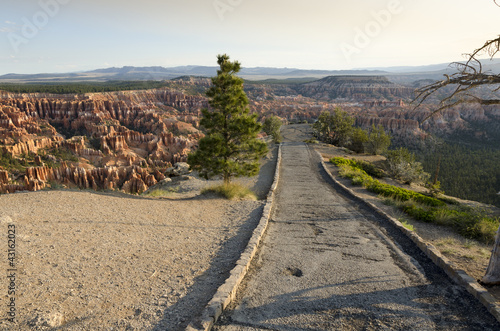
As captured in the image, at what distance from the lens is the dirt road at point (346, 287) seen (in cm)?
472

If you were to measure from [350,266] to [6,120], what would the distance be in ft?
315

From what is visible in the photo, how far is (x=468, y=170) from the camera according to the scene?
50.3 meters

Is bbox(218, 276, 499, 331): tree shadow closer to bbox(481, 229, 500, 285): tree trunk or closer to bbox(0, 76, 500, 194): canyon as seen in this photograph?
bbox(481, 229, 500, 285): tree trunk

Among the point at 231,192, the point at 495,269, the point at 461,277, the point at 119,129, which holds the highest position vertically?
the point at 495,269

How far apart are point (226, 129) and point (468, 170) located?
179 feet

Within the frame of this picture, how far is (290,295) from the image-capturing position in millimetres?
5441

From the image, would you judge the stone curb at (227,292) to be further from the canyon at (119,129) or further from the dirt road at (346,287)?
the canyon at (119,129)

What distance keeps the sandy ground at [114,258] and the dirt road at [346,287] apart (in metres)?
0.94

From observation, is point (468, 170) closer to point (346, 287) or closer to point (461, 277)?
point (461, 277)

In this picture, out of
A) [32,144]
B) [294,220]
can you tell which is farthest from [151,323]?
[32,144]

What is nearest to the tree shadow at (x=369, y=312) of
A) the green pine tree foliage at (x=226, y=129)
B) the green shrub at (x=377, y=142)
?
the green pine tree foliage at (x=226, y=129)

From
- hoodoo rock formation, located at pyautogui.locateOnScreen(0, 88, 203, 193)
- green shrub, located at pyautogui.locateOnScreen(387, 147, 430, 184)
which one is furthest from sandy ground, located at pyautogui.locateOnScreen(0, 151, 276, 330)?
hoodoo rock formation, located at pyautogui.locateOnScreen(0, 88, 203, 193)

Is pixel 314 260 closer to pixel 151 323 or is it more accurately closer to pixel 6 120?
pixel 151 323

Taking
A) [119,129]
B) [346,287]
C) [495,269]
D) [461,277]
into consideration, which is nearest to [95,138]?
[119,129]
